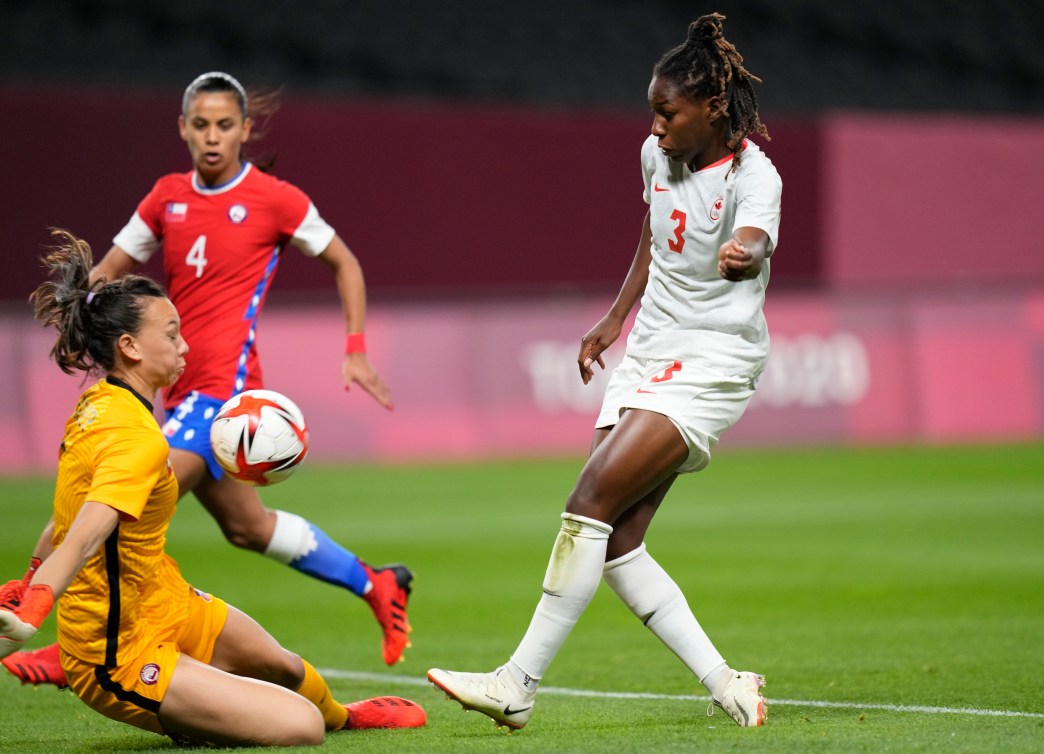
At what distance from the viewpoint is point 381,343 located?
55.3 ft

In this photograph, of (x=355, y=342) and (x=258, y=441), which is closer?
(x=258, y=441)

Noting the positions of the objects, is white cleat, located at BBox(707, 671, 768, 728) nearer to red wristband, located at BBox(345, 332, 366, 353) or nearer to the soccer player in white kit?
the soccer player in white kit

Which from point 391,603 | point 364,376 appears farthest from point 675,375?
point 391,603

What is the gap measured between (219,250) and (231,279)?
0.42 ft

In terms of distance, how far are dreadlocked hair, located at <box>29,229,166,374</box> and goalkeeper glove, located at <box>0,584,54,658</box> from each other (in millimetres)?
788

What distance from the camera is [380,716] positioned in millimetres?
5180

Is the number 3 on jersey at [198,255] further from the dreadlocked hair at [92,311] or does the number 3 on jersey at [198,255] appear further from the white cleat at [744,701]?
the white cleat at [744,701]

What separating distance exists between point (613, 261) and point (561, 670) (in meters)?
15.7

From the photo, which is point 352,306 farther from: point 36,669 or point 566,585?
point 566,585

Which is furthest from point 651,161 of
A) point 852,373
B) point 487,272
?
point 487,272

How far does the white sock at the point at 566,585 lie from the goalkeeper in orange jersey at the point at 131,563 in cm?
68

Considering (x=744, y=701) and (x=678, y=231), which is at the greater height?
(x=678, y=231)

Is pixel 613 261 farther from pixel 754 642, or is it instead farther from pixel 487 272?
pixel 754 642

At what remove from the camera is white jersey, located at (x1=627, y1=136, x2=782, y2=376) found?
5.02m
